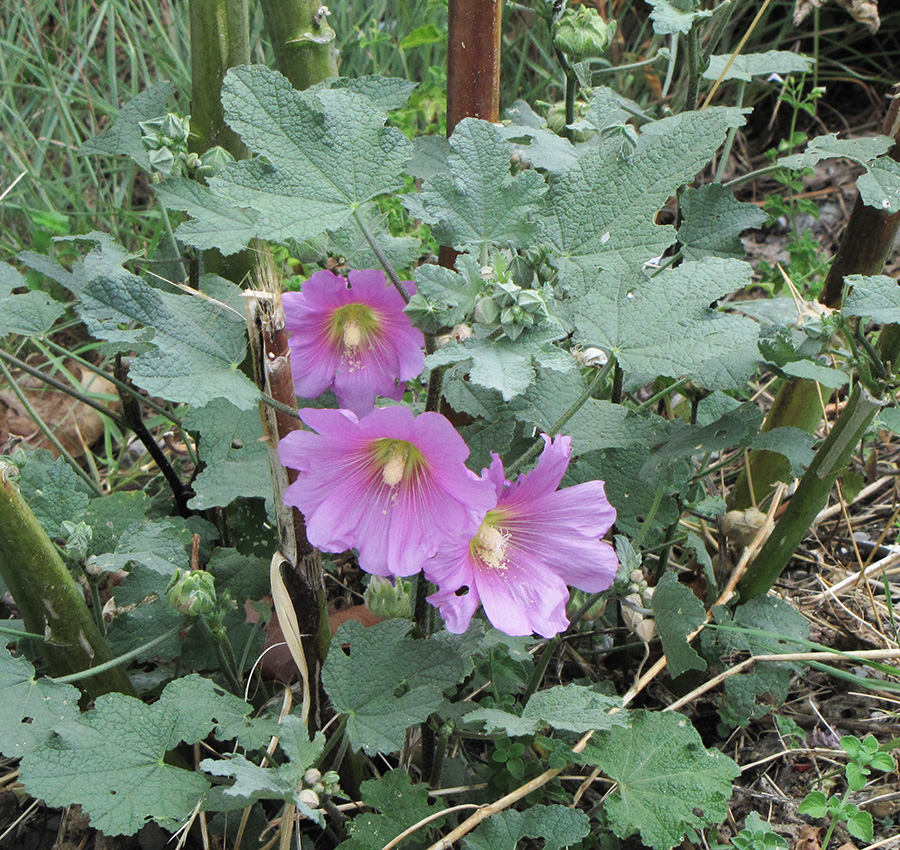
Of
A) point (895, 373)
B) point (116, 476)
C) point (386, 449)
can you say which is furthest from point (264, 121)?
point (116, 476)

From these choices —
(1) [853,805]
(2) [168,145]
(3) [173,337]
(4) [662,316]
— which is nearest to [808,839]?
(1) [853,805]

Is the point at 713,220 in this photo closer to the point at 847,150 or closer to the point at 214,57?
the point at 847,150

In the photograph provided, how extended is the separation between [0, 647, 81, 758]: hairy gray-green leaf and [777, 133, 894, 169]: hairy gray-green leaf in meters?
1.27

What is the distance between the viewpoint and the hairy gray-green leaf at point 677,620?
1.14m

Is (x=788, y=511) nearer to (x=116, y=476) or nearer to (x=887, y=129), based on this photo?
(x=887, y=129)

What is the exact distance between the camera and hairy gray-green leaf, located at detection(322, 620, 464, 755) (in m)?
1.06

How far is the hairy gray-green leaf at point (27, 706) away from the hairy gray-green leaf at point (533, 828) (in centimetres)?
51

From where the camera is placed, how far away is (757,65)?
1668 mm

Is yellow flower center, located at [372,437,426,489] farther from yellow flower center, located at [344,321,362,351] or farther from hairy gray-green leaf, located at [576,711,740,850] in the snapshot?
hairy gray-green leaf, located at [576,711,740,850]

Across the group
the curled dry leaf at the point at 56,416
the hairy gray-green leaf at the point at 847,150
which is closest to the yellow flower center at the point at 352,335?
the hairy gray-green leaf at the point at 847,150

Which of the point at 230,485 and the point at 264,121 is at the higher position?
the point at 264,121

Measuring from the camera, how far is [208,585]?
1.12 m

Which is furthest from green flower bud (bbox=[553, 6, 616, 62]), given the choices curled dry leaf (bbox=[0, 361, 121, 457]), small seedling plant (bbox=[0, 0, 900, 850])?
curled dry leaf (bbox=[0, 361, 121, 457])

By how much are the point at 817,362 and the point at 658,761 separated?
0.59m
